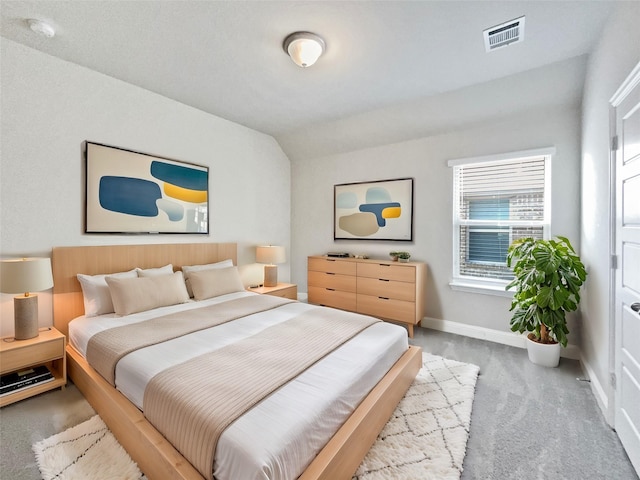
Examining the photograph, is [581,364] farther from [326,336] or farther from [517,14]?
[517,14]

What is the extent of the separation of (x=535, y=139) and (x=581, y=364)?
2.20m

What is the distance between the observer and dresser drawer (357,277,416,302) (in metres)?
3.44

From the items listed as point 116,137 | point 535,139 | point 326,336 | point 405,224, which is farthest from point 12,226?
point 535,139

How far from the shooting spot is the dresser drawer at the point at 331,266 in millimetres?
3945

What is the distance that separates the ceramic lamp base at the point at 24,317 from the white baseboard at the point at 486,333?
383 cm

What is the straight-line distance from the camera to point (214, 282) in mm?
3209

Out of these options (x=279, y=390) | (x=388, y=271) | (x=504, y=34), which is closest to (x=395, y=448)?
(x=279, y=390)

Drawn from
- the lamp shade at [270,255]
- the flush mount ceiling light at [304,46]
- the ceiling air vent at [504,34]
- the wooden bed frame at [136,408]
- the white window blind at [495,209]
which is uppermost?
the ceiling air vent at [504,34]

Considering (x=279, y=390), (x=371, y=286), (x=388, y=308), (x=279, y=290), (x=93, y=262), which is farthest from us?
(x=279, y=290)

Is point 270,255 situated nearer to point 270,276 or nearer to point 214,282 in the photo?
point 270,276

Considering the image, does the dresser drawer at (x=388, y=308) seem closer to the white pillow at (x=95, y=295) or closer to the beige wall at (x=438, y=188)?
the beige wall at (x=438, y=188)

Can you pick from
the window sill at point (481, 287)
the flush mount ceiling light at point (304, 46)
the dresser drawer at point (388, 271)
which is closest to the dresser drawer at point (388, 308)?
the dresser drawer at point (388, 271)

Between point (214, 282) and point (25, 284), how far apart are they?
4.81ft

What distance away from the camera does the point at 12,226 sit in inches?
91.5
